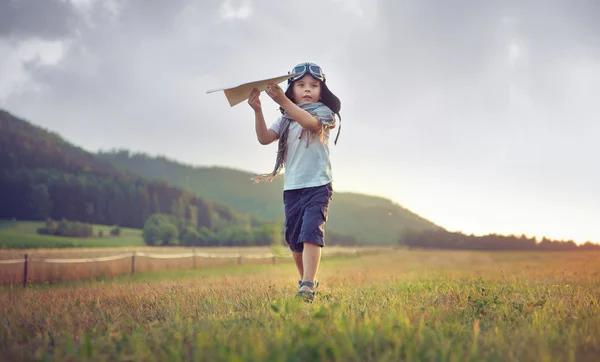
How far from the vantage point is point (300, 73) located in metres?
5.27

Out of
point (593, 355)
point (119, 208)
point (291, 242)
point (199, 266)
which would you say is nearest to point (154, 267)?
point (199, 266)

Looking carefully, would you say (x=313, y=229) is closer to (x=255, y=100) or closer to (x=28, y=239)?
(x=255, y=100)

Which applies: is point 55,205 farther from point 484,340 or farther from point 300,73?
point 484,340

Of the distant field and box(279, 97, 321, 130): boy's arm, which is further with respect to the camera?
the distant field

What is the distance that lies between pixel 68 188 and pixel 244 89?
4915 centimetres

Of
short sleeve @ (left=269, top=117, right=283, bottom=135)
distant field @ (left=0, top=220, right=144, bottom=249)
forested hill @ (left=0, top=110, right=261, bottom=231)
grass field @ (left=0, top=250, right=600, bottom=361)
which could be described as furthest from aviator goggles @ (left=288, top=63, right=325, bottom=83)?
forested hill @ (left=0, top=110, right=261, bottom=231)

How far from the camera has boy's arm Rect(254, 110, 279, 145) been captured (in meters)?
5.29

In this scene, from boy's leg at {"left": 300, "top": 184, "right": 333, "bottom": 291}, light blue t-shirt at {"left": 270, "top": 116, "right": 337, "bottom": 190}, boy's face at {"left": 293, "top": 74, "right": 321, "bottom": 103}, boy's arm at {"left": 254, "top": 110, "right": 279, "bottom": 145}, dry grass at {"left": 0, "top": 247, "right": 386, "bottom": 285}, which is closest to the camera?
boy's leg at {"left": 300, "top": 184, "right": 333, "bottom": 291}

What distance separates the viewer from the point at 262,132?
5.40 metres

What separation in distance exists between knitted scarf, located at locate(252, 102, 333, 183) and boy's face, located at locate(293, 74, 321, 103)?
13cm

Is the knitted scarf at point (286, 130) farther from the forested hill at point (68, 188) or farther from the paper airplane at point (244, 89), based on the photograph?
the forested hill at point (68, 188)

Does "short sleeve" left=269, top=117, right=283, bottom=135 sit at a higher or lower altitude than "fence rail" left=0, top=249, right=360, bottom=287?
higher

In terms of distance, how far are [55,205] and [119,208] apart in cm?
944

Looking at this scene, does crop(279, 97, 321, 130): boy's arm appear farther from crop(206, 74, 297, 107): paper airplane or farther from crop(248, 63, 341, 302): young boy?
crop(206, 74, 297, 107): paper airplane
